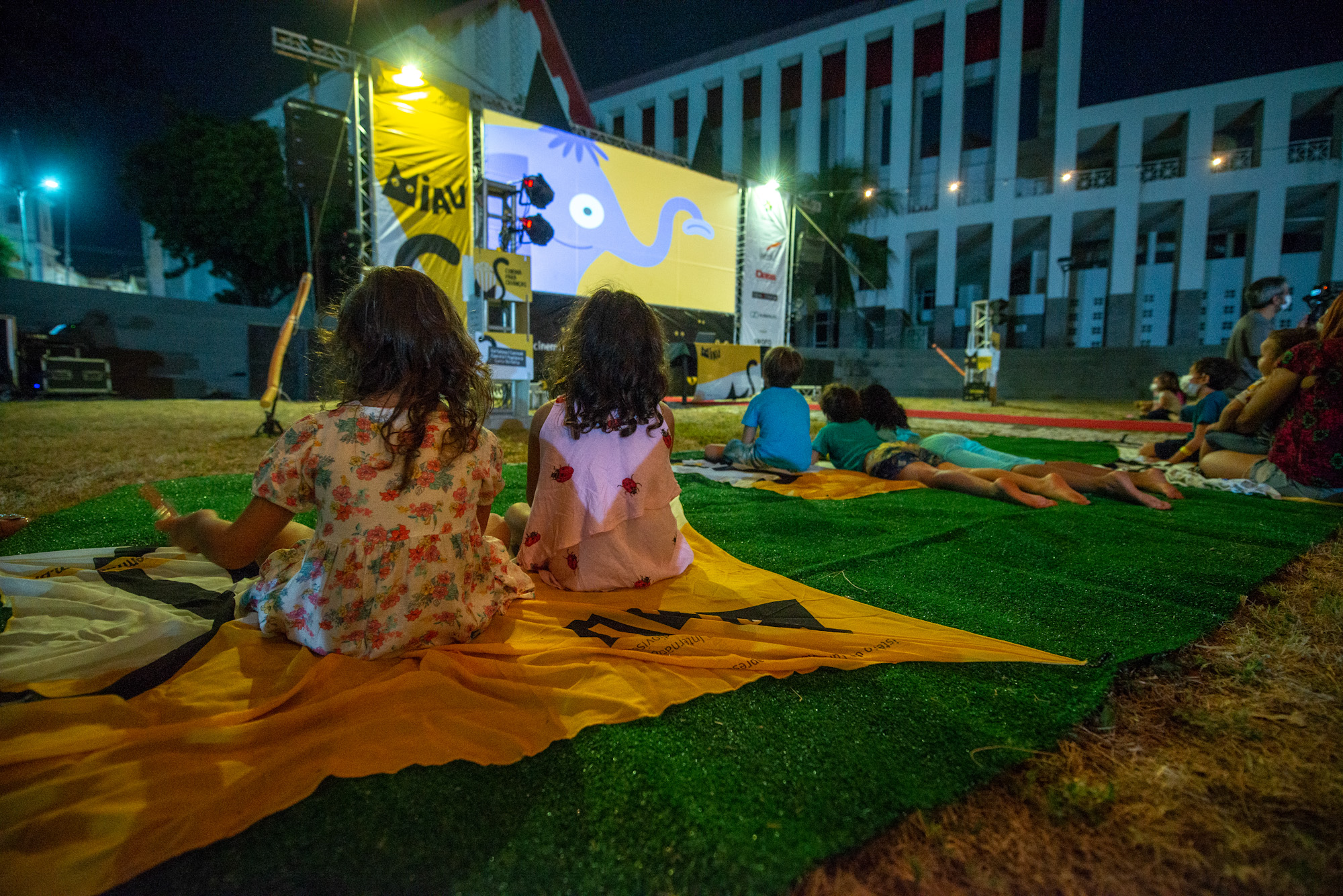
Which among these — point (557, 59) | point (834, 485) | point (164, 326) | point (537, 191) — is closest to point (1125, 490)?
point (834, 485)

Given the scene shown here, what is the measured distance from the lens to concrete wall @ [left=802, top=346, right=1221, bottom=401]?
1489 centimetres

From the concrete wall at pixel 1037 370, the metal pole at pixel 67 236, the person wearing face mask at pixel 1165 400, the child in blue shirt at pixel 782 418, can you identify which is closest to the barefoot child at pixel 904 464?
the child in blue shirt at pixel 782 418

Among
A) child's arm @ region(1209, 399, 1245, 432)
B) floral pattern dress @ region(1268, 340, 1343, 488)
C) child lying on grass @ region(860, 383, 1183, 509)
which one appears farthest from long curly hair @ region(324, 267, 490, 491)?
child's arm @ region(1209, 399, 1245, 432)

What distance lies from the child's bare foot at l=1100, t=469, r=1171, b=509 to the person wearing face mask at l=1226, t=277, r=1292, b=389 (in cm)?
298

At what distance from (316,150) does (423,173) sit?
45.6 inches

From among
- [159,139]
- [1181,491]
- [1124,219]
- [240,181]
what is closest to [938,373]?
[1124,219]

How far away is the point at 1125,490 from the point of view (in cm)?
323

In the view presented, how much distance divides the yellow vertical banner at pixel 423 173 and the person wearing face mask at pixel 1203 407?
6.79 meters

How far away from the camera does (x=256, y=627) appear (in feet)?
4.99

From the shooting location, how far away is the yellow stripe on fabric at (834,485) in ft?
11.5

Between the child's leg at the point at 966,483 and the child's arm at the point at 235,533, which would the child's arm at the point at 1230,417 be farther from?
the child's arm at the point at 235,533

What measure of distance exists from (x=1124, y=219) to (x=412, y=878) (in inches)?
858

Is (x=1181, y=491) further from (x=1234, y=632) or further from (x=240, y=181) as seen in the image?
(x=240, y=181)

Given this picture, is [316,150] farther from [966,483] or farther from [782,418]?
[966,483]
